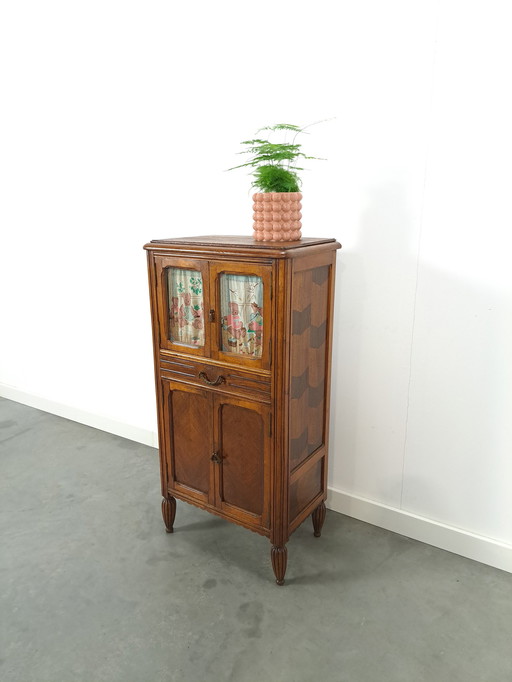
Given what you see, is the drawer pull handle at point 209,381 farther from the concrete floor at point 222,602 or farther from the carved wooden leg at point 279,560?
the concrete floor at point 222,602

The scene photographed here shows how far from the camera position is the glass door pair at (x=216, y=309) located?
5.98 feet

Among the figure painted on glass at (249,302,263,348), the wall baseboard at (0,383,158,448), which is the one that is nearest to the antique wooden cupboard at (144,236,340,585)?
the figure painted on glass at (249,302,263,348)

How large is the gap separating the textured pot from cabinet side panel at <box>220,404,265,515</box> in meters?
0.67

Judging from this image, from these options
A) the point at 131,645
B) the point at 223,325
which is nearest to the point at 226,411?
the point at 223,325

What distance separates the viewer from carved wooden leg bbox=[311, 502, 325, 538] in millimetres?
2295

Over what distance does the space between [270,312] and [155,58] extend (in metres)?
1.63

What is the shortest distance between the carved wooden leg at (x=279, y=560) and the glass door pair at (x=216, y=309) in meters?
0.74

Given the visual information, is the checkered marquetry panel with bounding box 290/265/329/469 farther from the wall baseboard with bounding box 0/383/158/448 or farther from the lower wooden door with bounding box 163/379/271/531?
the wall baseboard with bounding box 0/383/158/448

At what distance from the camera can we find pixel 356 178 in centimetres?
214

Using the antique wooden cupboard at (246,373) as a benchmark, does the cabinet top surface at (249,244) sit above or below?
above

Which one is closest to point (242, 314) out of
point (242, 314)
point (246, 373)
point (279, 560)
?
point (242, 314)

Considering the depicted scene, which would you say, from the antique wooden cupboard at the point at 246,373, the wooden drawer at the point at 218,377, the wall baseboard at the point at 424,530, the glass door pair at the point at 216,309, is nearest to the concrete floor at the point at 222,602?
the wall baseboard at the point at 424,530

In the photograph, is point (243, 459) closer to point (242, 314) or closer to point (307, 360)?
point (307, 360)

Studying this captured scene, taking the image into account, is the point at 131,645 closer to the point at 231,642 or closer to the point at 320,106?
the point at 231,642
